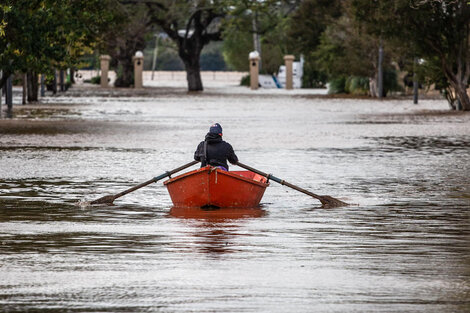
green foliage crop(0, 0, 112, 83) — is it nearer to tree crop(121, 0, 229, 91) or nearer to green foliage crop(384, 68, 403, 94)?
green foliage crop(384, 68, 403, 94)

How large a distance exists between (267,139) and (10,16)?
784 centimetres

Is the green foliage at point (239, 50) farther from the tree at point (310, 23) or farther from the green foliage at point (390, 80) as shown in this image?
the green foliage at point (390, 80)

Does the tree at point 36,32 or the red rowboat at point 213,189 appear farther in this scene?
the tree at point 36,32

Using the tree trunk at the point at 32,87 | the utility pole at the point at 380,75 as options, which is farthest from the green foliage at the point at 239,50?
the tree trunk at the point at 32,87

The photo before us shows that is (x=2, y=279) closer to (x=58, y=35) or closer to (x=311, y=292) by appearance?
(x=311, y=292)

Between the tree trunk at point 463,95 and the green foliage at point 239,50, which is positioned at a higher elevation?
the green foliage at point 239,50

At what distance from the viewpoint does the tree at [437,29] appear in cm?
5012

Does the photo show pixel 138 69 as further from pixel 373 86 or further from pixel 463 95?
pixel 463 95

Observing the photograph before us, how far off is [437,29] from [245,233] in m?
38.3

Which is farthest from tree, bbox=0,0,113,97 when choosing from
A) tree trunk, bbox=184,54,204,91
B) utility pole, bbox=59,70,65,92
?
tree trunk, bbox=184,54,204,91

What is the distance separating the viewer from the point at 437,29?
51000mm

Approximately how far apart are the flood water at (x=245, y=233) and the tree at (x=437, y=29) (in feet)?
62.8

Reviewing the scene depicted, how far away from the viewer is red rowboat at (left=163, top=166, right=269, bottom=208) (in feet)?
53.3

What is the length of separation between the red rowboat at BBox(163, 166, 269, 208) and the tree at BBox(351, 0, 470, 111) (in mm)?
34026
